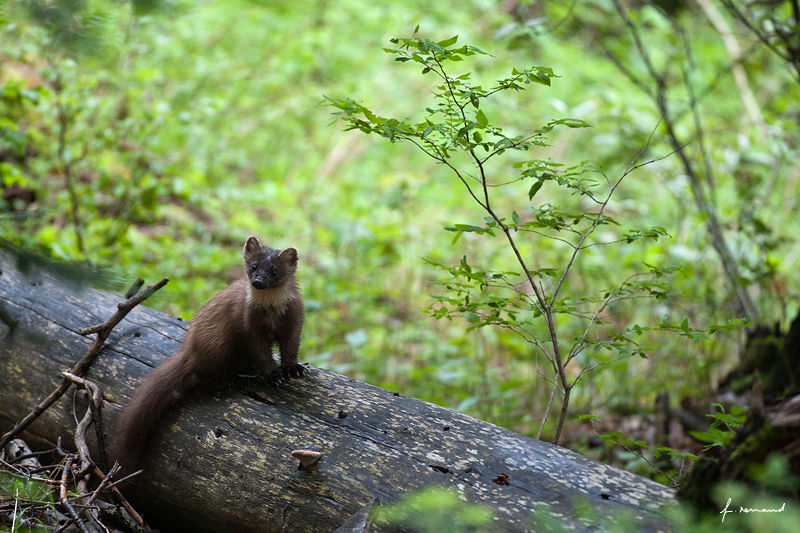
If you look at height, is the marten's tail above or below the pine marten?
below

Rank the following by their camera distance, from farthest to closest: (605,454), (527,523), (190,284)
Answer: (190,284) → (605,454) → (527,523)

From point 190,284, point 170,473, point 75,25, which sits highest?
Answer: point 75,25

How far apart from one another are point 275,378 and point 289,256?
857mm

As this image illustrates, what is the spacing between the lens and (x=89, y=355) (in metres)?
3.64

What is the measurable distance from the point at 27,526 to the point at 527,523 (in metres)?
2.15

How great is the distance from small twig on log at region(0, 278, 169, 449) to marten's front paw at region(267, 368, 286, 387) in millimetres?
790

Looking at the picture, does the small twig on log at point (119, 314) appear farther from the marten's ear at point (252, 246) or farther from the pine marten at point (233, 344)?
the marten's ear at point (252, 246)

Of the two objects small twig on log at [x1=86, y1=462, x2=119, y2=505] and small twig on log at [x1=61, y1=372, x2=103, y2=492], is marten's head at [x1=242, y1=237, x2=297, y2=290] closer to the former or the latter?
small twig on log at [x1=61, y1=372, x2=103, y2=492]

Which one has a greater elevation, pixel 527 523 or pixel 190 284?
pixel 190 284

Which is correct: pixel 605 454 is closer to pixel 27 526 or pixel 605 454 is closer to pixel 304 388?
pixel 304 388

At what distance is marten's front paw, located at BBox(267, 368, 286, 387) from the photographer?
138 inches

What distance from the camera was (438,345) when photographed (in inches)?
291

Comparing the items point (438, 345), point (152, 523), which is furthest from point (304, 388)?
point (438, 345)
